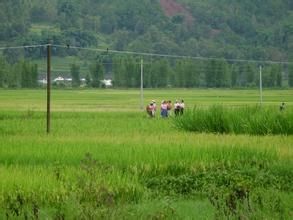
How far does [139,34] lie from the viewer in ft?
530

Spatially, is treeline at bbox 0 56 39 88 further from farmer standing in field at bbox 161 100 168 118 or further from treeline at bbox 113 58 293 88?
farmer standing in field at bbox 161 100 168 118

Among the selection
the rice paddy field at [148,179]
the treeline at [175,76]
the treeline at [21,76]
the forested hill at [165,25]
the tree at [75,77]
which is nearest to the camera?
the rice paddy field at [148,179]

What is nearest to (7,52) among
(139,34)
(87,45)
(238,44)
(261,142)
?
(87,45)

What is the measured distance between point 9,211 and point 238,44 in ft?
516

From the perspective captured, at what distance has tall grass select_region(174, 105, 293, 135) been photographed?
1822cm

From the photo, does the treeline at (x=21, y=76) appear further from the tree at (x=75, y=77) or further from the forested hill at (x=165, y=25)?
the forested hill at (x=165, y=25)

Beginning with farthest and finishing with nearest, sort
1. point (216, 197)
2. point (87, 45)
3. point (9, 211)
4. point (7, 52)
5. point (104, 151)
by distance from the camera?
point (87, 45) → point (7, 52) → point (104, 151) → point (216, 197) → point (9, 211)

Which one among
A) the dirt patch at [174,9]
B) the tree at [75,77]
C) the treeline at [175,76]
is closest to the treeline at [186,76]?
the treeline at [175,76]

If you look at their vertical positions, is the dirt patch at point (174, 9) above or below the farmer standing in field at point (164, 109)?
above

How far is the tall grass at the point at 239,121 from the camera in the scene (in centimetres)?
1822

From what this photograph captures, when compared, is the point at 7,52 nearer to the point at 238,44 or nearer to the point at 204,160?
the point at 238,44

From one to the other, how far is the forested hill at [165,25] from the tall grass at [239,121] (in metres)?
105

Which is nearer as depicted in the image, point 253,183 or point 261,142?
point 253,183

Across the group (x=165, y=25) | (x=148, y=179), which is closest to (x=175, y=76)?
(x=148, y=179)
